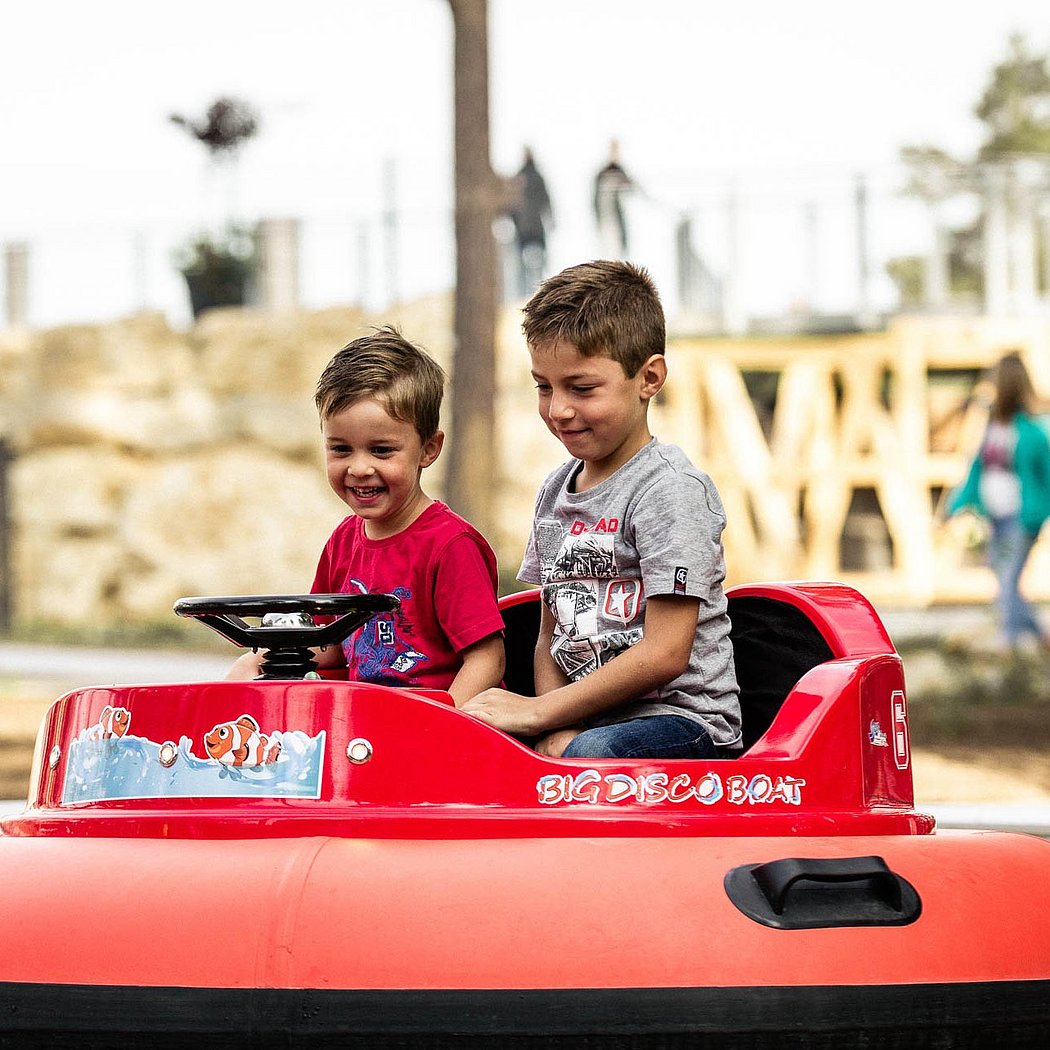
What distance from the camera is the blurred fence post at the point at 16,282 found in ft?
69.6

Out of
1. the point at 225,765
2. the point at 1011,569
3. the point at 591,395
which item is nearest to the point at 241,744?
the point at 225,765

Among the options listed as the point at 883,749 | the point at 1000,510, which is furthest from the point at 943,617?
the point at 883,749

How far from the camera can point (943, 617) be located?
52.7 feet

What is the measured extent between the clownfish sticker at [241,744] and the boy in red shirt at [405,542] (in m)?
0.42

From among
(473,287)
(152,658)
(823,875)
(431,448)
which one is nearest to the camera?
(823,875)

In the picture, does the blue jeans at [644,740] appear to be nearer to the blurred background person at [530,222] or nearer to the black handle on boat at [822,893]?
the black handle on boat at [822,893]

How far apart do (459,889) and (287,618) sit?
57cm

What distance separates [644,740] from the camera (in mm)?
3061

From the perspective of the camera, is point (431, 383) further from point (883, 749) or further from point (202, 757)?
point (883, 749)

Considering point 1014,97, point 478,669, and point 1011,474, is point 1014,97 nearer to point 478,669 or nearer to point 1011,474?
point 1011,474

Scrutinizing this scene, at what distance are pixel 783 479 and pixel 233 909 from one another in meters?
15.7

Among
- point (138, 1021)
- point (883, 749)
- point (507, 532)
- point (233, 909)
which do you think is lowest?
point (138, 1021)

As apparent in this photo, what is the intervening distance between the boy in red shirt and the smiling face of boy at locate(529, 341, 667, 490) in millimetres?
252

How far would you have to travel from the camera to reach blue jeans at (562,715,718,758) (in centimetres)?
303
